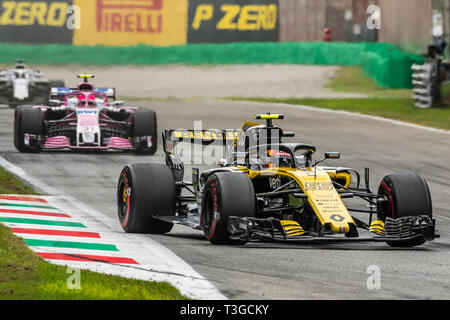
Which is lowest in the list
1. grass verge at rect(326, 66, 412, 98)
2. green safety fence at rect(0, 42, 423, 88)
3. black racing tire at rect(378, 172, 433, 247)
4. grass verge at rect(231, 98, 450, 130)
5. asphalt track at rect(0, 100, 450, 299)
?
asphalt track at rect(0, 100, 450, 299)

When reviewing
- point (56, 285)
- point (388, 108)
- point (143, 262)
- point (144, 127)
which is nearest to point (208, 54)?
point (388, 108)

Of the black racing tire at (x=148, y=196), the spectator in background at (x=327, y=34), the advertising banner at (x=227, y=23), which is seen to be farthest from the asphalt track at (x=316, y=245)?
the spectator in background at (x=327, y=34)

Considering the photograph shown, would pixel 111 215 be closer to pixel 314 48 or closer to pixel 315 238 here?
pixel 315 238

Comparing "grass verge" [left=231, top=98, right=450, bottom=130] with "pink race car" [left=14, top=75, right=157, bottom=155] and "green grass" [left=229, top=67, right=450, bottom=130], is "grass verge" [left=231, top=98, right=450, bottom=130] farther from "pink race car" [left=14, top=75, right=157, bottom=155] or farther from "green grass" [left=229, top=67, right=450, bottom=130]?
"pink race car" [left=14, top=75, right=157, bottom=155]

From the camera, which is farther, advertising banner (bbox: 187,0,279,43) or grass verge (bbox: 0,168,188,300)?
advertising banner (bbox: 187,0,279,43)

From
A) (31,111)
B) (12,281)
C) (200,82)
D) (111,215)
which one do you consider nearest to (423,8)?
(200,82)

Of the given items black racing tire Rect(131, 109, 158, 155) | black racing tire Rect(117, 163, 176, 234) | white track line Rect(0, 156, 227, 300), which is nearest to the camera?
white track line Rect(0, 156, 227, 300)

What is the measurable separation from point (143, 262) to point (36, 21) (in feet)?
143

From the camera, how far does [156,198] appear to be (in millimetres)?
13773

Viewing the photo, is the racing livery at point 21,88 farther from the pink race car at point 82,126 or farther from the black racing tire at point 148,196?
the black racing tire at point 148,196

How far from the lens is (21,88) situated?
3625 centimetres

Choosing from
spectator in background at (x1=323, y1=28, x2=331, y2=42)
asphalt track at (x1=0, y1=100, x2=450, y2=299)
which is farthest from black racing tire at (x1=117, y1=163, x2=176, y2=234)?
spectator in background at (x1=323, y1=28, x2=331, y2=42)

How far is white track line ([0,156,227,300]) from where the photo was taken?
9.91 m

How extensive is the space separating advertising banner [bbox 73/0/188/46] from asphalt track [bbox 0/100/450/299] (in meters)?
16.1
